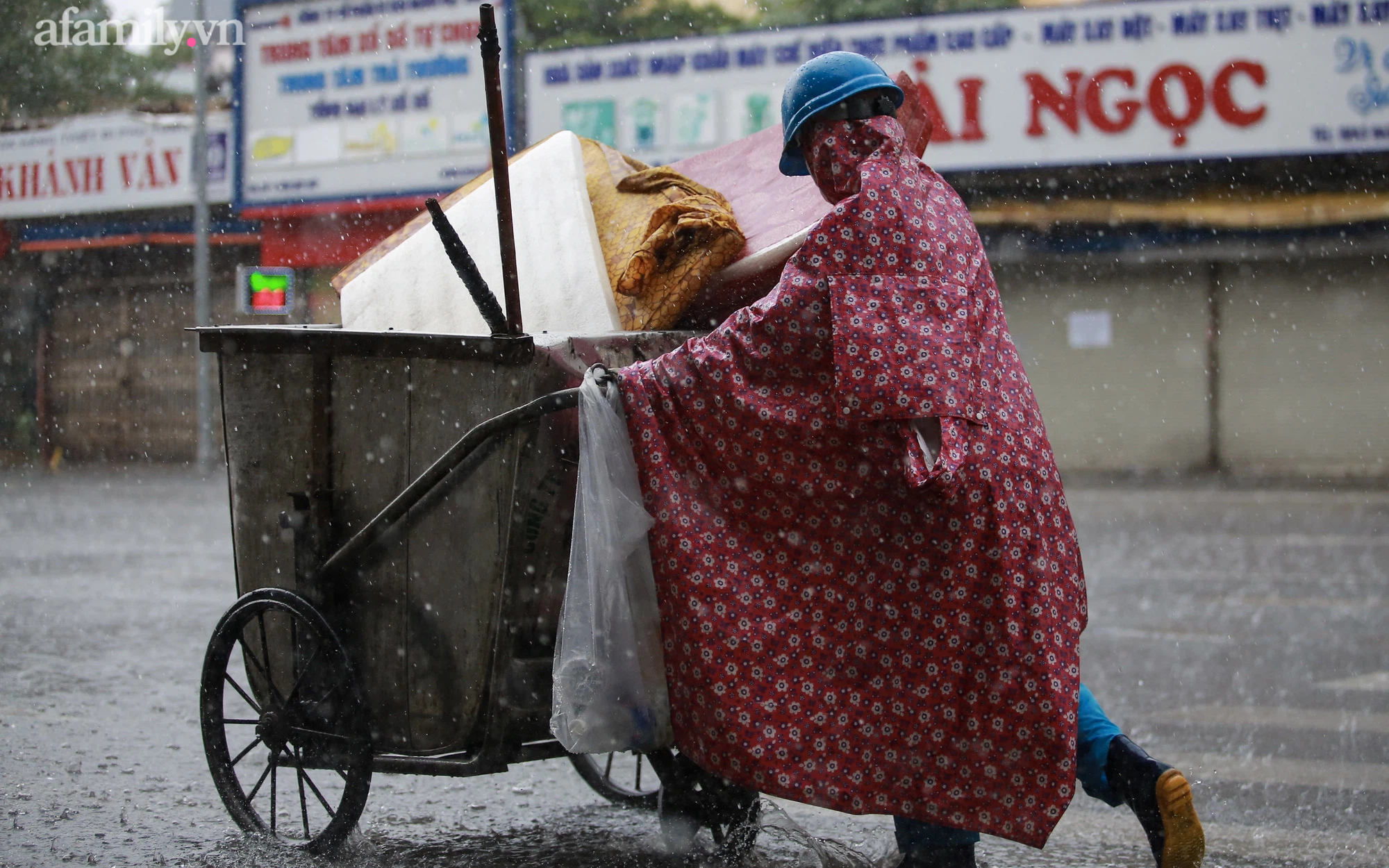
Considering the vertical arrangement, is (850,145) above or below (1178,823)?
above

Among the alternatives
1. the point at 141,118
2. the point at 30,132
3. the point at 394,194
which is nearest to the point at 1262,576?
the point at 394,194

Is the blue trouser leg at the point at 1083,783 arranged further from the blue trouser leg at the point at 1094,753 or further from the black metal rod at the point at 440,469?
the black metal rod at the point at 440,469

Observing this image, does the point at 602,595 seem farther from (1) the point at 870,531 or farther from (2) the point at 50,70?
(2) the point at 50,70

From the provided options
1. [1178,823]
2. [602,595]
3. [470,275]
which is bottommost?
[1178,823]

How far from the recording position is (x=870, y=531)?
2678 mm

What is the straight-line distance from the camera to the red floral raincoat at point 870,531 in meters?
2.55

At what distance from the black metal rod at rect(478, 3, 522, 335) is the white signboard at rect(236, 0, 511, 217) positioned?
14367 millimetres

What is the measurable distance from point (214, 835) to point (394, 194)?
48.0 ft

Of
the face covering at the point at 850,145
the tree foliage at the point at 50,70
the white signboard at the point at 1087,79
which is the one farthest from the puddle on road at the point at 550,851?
the tree foliage at the point at 50,70

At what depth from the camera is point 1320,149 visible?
14.4m

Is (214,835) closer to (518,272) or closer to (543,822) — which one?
(543,822)

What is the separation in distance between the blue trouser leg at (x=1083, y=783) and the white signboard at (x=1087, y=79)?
11566mm

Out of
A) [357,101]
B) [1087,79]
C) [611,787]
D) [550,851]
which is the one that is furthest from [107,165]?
[550,851]

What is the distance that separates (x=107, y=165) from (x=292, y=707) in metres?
18.6
